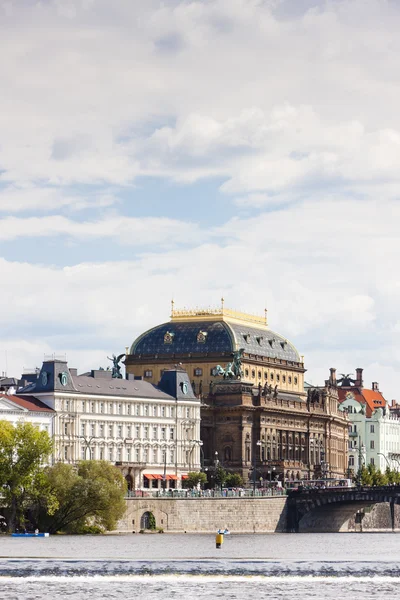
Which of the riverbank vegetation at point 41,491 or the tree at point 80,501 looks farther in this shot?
the tree at point 80,501

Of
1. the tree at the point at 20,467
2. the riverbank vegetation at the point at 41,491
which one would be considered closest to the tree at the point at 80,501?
the riverbank vegetation at the point at 41,491

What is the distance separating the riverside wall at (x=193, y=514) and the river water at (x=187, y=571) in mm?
31041

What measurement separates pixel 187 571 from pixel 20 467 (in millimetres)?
56903

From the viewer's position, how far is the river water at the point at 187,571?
3875 inches

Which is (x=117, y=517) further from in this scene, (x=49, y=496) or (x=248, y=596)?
(x=248, y=596)

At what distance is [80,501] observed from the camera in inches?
6496

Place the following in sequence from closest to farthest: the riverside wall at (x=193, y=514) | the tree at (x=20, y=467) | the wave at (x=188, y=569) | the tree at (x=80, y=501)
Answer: the wave at (x=188, y=569) < the tree at (x=20, y=467) < the tree at (x=80, y=501) < the riverside wall at (x=193, y=514)

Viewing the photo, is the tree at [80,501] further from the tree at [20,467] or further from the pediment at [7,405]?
the pediment at [7,405]

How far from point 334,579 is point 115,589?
13.9m

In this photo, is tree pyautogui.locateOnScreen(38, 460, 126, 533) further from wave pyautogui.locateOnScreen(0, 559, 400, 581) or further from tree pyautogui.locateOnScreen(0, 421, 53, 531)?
wave pyautogui.locateOnScreen(0, 559, 400, 581)

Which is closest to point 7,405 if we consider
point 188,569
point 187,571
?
point 188,569

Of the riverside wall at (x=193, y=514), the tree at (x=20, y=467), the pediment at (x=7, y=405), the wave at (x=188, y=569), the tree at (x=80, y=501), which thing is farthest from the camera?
the pediment at (x=7, y=405)

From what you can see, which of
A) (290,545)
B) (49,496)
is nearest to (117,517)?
(49,496)

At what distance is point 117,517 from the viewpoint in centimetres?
16888
